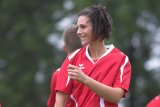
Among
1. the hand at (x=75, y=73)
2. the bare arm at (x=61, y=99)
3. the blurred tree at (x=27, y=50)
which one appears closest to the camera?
the hand at (x=75, y=73)

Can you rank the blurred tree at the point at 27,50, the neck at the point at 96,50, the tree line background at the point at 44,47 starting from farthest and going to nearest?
the blurred tree at the point at 27,50
the tree line background at the point at 44,47
the neck at the point at 96,50

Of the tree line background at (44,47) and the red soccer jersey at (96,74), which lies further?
the tree line background at (44,47)

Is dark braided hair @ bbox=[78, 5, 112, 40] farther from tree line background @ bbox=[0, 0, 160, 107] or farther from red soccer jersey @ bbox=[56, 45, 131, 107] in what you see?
tree line background @ bbox=[0, 0, 160, 107]

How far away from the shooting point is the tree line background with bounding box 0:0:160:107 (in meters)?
27.3

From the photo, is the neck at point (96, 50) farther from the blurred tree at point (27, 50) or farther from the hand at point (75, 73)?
the blurred tree at point (27, 50)

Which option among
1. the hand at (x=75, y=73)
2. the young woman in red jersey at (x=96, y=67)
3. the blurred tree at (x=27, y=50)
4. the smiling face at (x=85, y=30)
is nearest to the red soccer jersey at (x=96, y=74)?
the young woman in red jersey at (x=96, y=67)

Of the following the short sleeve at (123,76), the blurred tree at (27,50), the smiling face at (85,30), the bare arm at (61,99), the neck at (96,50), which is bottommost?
the blurred tree at (27,50)

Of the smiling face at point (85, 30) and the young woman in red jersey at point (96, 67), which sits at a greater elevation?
the smiling face at point (85, 30)

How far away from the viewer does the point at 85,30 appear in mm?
7562

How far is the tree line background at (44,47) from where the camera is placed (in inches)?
1077

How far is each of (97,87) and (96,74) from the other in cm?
27

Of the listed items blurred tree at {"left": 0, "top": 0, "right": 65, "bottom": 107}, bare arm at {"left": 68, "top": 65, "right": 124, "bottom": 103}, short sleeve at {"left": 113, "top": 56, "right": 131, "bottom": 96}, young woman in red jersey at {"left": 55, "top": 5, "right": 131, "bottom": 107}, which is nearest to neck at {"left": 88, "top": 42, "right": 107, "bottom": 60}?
young woman in red jersey at {"left": 55, "top": 5, "right": 131, "bottom": 107}

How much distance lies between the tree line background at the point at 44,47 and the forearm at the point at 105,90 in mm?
18265

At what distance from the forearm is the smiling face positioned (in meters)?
0.52
